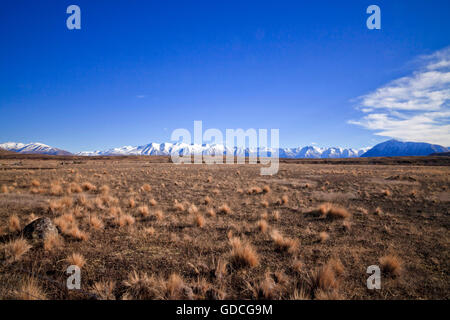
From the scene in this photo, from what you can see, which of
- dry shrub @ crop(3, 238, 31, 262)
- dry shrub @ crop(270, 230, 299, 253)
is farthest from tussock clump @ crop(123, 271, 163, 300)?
dry shrub @ crop(270, 230, 299, 253)

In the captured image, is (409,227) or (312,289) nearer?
(312,289)

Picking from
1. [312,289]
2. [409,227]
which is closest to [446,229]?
[409,227]

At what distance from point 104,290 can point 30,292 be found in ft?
3.80

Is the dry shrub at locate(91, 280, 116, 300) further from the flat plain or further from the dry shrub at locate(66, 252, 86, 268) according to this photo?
the dry shrub at locate(66, 252, 86, 268)

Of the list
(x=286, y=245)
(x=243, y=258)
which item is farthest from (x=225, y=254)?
(x=286, y=245)

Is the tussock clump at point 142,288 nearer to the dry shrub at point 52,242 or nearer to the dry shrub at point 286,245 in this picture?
the dry shrub at point 52,242

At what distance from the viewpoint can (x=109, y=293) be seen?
3.46 meters

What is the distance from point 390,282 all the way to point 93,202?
477 inches

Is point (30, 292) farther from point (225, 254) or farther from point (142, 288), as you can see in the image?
point (225, 254)

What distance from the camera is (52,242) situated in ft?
17.2

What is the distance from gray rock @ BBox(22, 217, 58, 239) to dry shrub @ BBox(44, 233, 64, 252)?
7.2 inches

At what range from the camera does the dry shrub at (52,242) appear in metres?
4.99
